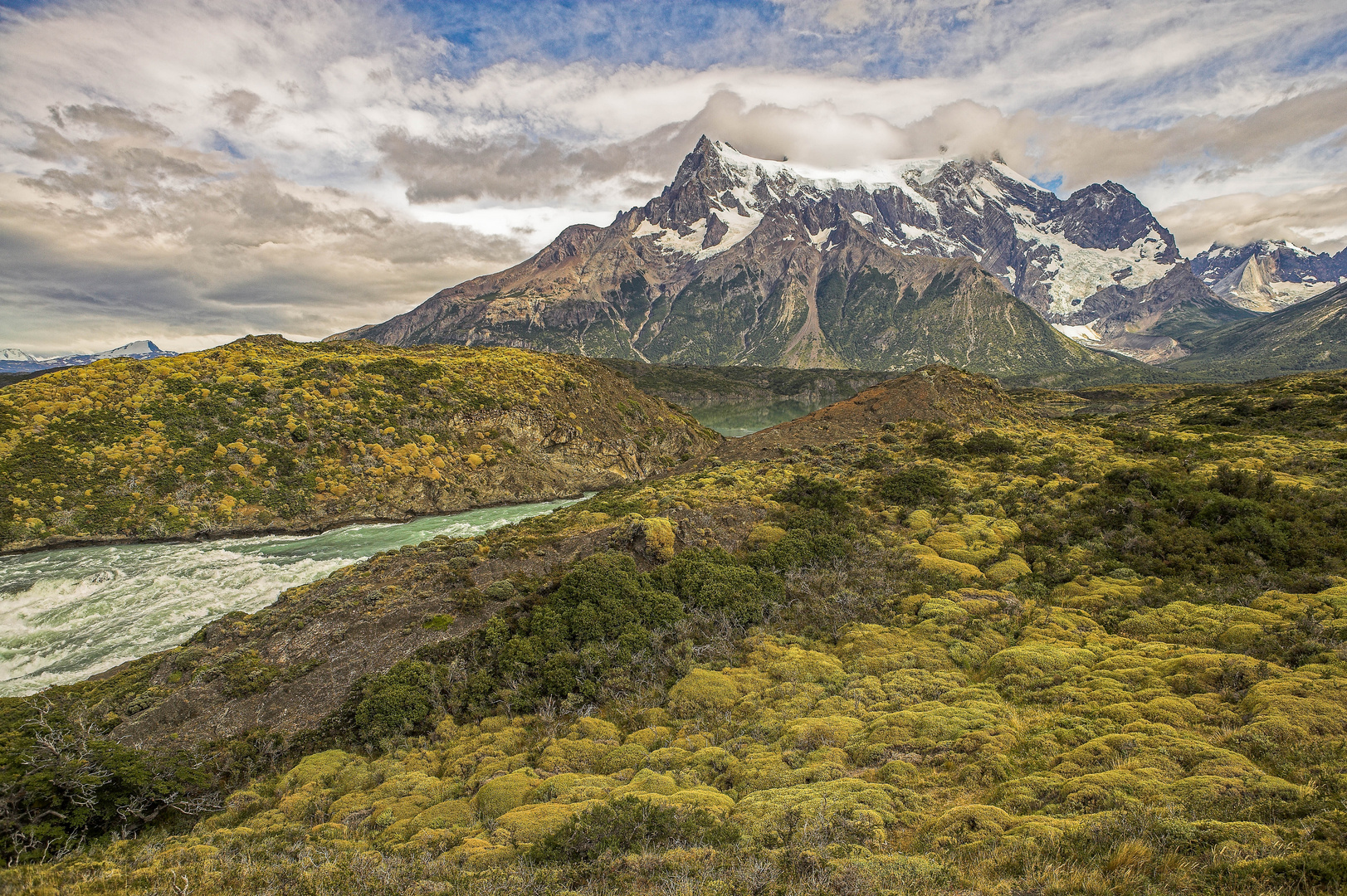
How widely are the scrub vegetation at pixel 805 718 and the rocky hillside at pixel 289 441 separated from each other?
30.9m

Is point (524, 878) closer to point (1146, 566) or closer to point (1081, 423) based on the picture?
point (1146, 566)

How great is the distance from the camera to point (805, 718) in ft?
48.9

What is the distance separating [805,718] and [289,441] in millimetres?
61196

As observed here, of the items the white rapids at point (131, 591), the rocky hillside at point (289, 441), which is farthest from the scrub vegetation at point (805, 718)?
the rocky hillside at point (289, 441)

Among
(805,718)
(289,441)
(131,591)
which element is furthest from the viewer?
(289,441)

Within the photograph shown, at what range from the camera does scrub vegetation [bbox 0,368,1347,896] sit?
367 inches

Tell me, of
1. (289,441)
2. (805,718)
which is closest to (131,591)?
(289,441)

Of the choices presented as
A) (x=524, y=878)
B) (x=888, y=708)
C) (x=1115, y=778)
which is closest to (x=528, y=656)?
(x=524, y=878)

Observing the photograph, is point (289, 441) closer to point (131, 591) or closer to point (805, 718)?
point (131, 591)

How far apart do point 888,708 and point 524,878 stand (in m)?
9.68

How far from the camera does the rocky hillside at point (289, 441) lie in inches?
1889

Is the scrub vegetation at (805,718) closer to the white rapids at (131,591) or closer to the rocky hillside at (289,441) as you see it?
the white rapids at (131,591)

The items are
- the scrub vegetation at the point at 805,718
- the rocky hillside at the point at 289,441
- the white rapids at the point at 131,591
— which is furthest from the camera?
the rocky hillside at the point at 289,441

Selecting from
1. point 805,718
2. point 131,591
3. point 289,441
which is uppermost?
point 289,441
